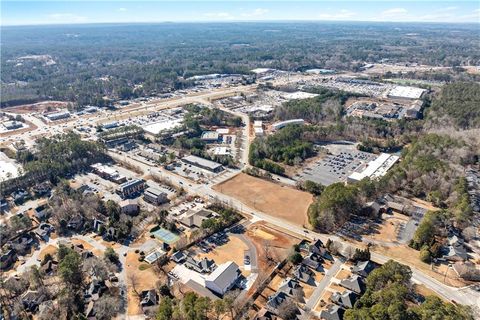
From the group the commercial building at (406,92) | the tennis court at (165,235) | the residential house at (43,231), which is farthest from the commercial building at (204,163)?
the commercial building at (406,92)

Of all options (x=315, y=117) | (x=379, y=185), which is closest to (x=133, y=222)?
(x=379, y=185)

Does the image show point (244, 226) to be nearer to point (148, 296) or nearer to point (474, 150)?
point (148, 296)

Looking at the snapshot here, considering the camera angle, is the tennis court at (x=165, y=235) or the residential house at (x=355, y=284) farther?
the tennis court at (x=165, y=235)

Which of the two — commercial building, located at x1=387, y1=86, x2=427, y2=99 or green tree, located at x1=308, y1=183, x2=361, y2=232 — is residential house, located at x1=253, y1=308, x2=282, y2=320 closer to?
green tree, located at x1=308, y1=183, x2=361, y2=232

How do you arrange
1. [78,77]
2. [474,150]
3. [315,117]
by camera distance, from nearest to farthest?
[474,150] < [315,117] < [78,77]

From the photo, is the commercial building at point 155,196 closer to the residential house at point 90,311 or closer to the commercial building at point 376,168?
the residential house at point 90,311

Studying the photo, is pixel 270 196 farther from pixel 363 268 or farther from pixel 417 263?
pixel 417 263

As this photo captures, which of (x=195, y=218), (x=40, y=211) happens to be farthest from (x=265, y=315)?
(x=40, y=211)

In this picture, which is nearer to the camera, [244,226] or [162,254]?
[162,254]
